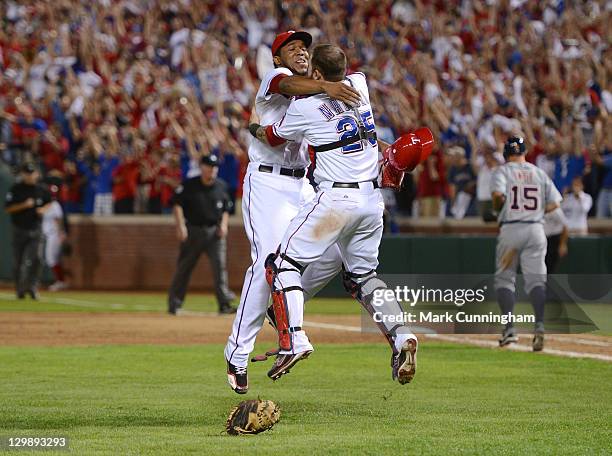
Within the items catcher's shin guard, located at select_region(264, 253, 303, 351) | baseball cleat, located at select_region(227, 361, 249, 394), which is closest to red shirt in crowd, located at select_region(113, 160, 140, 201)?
baseball cleat, located at select_region(227, 361, 249, 394)

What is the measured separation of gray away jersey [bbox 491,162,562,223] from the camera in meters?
13.2

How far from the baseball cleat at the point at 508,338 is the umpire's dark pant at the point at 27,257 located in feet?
34.2

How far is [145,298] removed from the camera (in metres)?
22.7

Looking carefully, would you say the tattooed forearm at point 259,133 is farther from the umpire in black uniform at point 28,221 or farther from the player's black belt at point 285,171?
the umpire in black uniform at point 28,221

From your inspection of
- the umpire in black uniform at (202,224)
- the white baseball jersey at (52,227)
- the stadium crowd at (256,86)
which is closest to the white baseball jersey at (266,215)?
the umpire in black uniform at (202,224)

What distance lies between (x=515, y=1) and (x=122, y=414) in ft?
63.7

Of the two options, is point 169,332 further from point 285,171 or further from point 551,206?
point 285,171

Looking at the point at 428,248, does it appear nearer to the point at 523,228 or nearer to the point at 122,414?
the point at 523,228

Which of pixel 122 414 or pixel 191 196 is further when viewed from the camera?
pixel 191 196

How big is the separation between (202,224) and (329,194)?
990 centimetres

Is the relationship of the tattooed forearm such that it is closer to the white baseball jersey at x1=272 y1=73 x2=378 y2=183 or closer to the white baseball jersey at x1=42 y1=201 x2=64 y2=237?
the white baseball jersey at x1=272 y1=73 x2=378 y2=183

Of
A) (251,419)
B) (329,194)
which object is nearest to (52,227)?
(329,194)

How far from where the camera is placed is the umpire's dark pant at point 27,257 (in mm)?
21328

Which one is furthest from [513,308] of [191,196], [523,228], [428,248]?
[428,248]
